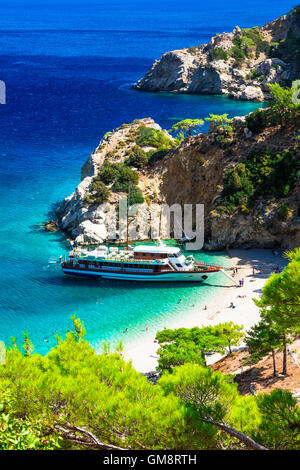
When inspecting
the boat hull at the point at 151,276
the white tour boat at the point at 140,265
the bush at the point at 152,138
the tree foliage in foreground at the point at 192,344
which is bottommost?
the tree foliage in foreground at the point at 192,344

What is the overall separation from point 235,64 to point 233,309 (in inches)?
3864

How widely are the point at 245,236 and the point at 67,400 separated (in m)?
39.6

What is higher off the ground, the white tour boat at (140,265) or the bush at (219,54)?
the bush at (219,54)

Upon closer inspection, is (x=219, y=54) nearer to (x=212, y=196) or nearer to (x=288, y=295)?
(x=212, y=196)

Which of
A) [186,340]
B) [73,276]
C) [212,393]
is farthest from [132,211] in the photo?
[212,393]

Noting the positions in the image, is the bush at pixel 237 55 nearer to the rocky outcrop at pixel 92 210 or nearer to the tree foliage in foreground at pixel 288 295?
the rocky outcrop at pixel 92 210

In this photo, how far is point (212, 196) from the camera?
57.1 m

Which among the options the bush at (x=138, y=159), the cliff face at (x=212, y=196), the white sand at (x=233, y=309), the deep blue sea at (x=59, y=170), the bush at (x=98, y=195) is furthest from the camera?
the bush at (x=138, y=159)

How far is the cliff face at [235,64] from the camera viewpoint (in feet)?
396

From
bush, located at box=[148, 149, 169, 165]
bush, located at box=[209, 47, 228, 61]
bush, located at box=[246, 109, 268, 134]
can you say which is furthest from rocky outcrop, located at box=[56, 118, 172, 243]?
bush, located at box=[209, 47, 228, 61]

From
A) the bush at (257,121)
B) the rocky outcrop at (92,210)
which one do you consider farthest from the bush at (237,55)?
the bush at (257,121)

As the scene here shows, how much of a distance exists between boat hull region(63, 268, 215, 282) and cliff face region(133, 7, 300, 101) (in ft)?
259

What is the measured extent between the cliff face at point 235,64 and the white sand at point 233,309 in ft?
249
